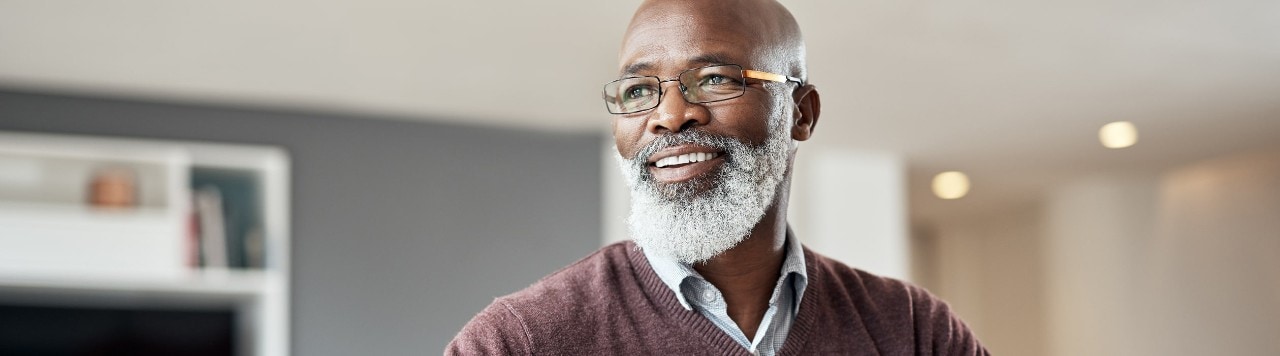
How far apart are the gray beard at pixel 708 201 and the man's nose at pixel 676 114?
0.04 feet

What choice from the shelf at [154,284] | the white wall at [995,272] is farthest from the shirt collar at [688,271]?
the white wall at [995,272]

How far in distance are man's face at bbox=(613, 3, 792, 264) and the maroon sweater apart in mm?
58

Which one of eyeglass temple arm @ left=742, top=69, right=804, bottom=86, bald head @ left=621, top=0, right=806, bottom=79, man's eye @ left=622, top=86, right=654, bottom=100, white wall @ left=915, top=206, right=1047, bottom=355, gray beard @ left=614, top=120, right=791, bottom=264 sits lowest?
white wall @ left=915, top=206, right=1047, bottom=355

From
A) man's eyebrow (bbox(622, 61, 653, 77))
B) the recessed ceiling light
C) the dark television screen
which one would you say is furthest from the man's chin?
the recessed ceiling light

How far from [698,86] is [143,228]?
3476 mm

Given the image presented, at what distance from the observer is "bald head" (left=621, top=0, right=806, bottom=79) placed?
134 centimetres

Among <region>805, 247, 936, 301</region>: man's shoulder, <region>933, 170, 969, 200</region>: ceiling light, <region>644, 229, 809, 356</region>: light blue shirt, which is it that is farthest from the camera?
<region>933, 170, 969, 200</region>: ceiling light

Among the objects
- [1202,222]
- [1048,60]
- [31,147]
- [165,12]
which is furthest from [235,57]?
[1202,222]

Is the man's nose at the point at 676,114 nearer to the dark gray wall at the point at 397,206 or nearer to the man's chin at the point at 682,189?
the man's chin at the point at 682,189

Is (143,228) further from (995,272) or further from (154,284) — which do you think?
(995,272)

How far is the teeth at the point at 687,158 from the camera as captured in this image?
4.22 feet

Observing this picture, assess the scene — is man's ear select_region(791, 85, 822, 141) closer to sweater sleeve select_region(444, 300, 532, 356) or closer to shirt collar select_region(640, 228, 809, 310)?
shirt collar select_region(640, 228, 809, 310)

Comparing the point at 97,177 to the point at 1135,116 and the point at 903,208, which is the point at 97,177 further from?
the point at 1135,116

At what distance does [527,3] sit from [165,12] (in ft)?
3.44
